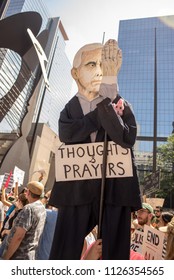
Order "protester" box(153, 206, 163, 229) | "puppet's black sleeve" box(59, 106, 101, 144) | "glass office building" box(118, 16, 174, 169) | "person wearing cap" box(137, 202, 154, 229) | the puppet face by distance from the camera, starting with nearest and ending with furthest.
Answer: "puppet's black sleeve" box(59, 106, 101, 144)
the puppet face
"person wearing cap" box(137, 202, 154, 229)
"protester" box(153, 206, 163, 229)
"glass office building" box(118, 16, 174, 169)

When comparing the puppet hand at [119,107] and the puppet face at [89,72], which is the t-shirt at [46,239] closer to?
the puppet face at [89,72]

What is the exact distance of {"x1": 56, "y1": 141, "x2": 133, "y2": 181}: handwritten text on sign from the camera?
1668 mm

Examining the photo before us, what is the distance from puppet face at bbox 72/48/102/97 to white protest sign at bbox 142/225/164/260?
5.09 ft

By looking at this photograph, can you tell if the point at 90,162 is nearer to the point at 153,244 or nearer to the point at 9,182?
the point at 153,244

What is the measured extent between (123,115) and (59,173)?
0.63 m

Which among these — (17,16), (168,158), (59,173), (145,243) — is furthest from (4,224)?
(168,158)

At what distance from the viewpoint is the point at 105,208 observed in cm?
164

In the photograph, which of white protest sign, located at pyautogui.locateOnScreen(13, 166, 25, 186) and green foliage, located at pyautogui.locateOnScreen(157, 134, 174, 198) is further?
green foliage, located at pyautogui.locateOnScreen(157, 134, 174, 198)

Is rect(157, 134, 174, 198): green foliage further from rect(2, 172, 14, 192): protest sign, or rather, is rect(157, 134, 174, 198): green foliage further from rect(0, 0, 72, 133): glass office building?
rect(2, 172, 14, 192): protest sign

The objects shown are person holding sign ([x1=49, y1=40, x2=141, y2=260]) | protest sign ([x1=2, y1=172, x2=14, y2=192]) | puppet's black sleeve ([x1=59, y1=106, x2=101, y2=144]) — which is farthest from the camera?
protest sign ([x1=2, y1=172, x2=14, y2=192])

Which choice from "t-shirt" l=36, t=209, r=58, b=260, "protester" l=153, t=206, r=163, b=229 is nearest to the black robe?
"t-shirt" l=36, t=209, r=58, b=260

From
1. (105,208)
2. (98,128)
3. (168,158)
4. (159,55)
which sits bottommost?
(105,208)

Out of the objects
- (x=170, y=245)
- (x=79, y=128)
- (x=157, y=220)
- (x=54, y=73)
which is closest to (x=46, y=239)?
(x=170, y=245)

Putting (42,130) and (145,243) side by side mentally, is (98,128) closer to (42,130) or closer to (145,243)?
(145,243)
